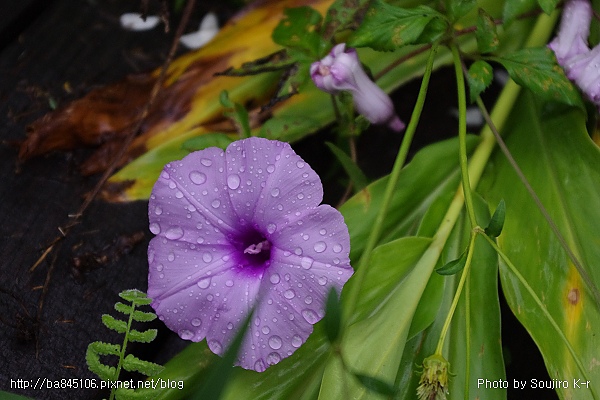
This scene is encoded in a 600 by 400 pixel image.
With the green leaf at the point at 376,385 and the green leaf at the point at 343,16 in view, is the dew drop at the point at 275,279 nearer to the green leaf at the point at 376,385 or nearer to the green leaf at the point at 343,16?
the green leaf at the point at 376,385

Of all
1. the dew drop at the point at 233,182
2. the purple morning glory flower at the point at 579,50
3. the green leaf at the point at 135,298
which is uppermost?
the purple morning glory flower at the point at 579,50

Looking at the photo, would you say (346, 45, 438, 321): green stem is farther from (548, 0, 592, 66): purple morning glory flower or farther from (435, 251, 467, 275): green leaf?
(548, 0, 592, 66): purple morning glory flower

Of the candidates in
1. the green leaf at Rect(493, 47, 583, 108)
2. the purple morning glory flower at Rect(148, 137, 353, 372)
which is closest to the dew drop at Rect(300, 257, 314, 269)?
the purple morning glory flower at Rect(148, 137, 353, 372)

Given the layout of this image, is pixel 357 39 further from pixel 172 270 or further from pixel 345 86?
pixel 172 270

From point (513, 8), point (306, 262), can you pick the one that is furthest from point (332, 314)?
point (513, 8)

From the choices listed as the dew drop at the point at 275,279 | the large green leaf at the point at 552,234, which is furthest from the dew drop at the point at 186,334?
the large green leaf at the point at 552,234

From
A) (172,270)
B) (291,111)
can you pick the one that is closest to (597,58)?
(291,111)
